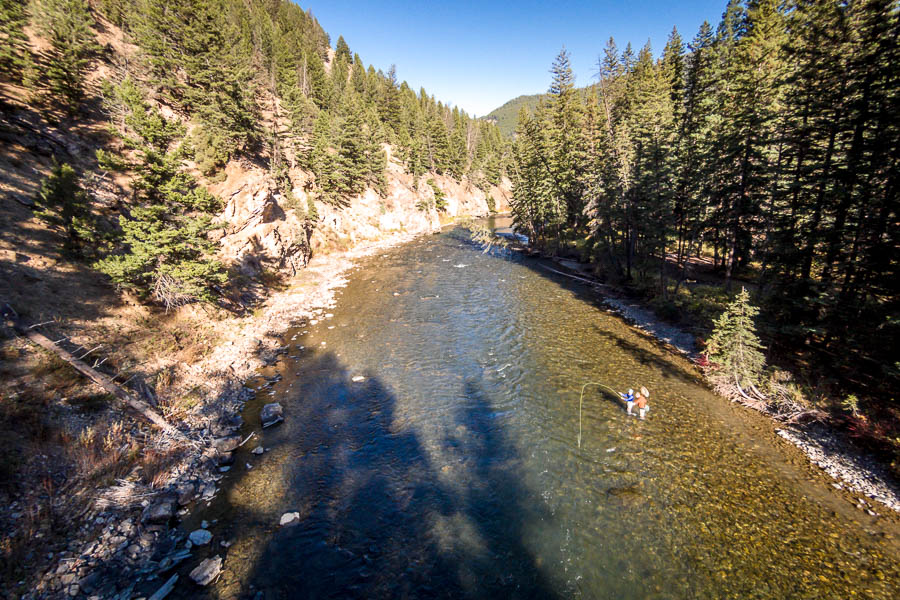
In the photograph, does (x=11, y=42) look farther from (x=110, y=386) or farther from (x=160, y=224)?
(x=110, y=386)

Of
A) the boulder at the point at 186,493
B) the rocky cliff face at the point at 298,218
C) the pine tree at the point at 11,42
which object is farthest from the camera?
the rocky cliff face at the point at 298,218

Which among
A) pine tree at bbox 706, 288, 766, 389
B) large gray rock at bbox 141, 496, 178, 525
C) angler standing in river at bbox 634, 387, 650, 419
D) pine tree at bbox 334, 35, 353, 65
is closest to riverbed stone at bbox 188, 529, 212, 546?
large gray rock at bbox 141, 496, 178, 525

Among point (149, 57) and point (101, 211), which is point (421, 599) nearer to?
point (101, 211)

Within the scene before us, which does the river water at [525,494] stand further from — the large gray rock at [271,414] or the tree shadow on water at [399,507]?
the large gray rock at [271,414]

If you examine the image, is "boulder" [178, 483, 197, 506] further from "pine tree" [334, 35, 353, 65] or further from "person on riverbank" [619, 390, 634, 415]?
"pine tree" [334, 35, 353, 65]

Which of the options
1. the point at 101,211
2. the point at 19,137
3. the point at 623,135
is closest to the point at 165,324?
the point at 101,211

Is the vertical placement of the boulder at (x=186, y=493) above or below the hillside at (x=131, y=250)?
below

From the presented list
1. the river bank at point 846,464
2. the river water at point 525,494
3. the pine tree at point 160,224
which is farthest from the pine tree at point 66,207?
the river bank at point 846,464
